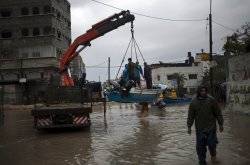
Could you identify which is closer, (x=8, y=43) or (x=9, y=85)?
(x=9, y=85)

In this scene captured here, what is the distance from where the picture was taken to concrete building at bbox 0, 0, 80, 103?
2388 inches

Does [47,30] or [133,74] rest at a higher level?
[47,30]

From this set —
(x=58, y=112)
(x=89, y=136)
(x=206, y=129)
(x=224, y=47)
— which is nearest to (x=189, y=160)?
(x=206, y=129)

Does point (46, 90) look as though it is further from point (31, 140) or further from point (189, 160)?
point (189, 160)

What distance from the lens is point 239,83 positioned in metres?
24.7

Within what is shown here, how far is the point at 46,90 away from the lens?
21406 mm

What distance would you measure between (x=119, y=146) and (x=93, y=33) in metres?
13.6

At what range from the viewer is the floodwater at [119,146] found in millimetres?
12180

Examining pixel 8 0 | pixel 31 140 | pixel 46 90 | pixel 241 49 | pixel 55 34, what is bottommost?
pixel 31 140

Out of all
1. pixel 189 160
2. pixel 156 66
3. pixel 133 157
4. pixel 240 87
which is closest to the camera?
pixel 189 160

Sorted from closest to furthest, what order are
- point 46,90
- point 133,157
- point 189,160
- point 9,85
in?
point 189,160, point 133,157, point 46,90, point 9,85

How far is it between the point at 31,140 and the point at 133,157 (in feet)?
21.8

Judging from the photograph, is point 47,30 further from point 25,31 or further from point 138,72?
point 138,72

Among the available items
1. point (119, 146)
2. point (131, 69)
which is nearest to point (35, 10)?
point (131, 69)
